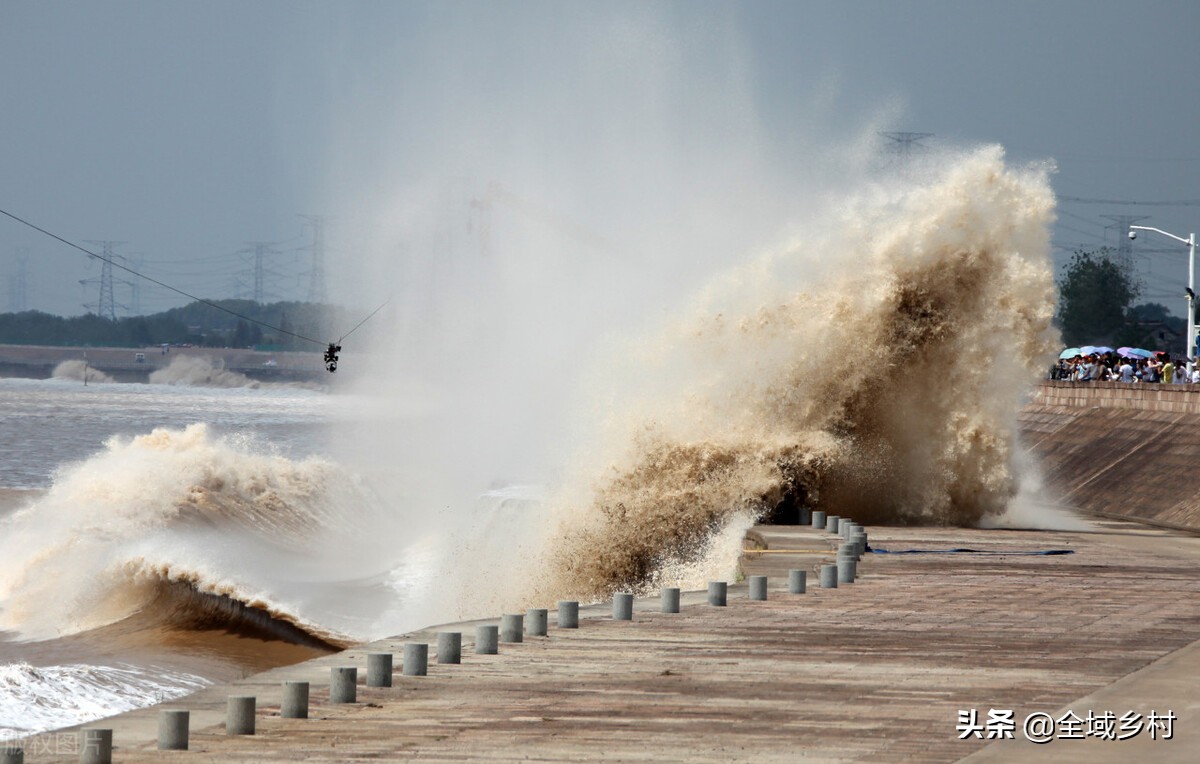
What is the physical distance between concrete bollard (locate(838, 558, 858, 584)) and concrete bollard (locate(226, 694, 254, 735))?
8928mm

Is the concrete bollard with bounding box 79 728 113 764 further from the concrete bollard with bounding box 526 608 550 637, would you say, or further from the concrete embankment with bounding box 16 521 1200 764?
the concrete bollard with bounding box 526 608 550 637

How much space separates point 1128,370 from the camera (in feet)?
154

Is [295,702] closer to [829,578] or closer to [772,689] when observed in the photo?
[772,689]

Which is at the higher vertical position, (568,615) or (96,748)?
(568,615)

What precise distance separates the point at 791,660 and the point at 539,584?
10.4m

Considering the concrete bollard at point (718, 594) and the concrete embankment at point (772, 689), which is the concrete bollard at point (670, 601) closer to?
the concrete embankment at point (772, 689)

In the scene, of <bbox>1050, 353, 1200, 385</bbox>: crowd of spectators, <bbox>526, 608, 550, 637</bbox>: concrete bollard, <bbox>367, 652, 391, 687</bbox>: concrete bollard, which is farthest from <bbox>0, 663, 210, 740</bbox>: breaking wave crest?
<bbox>1050, 353, 1200, 385</bbox>: crowd of spectators

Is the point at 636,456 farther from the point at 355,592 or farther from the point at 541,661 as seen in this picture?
the point at 541,661

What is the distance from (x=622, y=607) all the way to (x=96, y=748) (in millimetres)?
6443

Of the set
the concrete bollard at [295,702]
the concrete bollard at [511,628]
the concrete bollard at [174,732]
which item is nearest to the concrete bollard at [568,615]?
the concrete bollard at [511,628]

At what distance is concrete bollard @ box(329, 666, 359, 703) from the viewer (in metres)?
9.21

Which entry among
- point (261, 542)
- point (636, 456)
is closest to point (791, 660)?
point (636, 456)

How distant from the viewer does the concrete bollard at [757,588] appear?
14.5 metres

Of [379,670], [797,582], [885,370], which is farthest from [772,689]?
[885,370]
